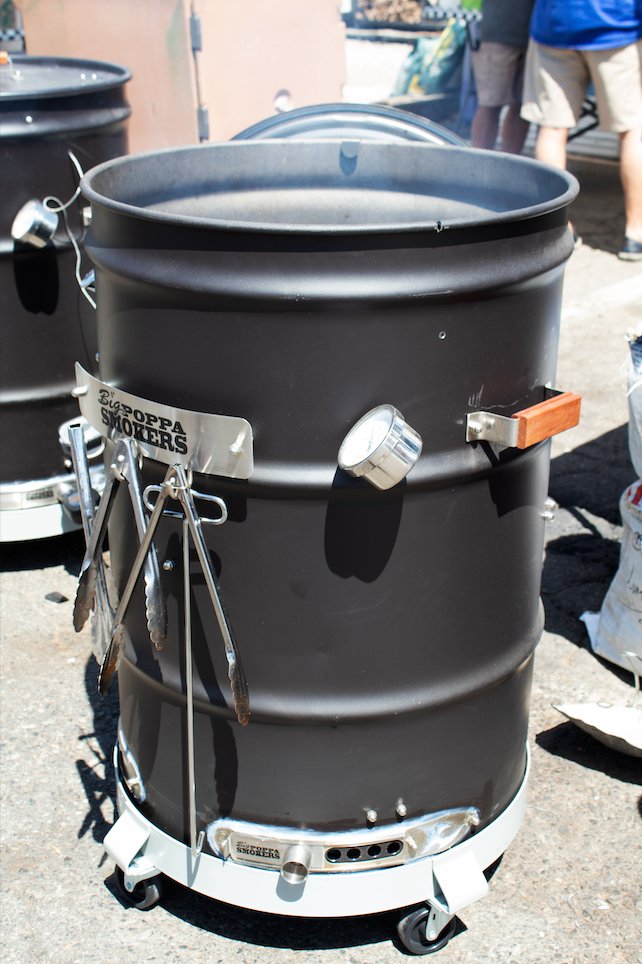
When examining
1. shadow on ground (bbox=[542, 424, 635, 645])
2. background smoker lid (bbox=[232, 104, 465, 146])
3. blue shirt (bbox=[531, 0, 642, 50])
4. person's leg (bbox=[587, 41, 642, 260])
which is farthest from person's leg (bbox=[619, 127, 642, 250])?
background smoker lid (bbox=[232, 104, 465, 146])

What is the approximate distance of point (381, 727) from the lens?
1.74 m

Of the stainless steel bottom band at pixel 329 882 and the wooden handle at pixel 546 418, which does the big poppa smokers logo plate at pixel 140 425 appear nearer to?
the wooden handle at pixel 546 418

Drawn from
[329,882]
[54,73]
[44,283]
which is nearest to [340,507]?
[329,882]

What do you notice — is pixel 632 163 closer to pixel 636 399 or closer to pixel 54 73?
pixel 54 73

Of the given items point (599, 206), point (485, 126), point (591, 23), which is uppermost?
point (591, 23)

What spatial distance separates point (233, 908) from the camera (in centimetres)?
202

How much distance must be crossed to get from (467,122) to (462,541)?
7.18m

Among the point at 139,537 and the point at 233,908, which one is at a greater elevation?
the point at 139,537

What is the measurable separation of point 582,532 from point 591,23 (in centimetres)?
262

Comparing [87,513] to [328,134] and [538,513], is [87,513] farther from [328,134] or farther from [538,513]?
[328,134]

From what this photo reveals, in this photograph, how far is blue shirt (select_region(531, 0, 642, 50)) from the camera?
473 centimetres

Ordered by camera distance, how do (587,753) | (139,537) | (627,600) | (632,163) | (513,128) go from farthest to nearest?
1. (513,128)
2. (632,163)
3. (627,600)
4. (587,753)
5. (139,537)

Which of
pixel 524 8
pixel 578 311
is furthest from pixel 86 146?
pixel 524 8

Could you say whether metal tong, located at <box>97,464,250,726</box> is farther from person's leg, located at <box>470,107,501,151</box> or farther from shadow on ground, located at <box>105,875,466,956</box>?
person's leg, located at <box>470,107,501,151</box>
